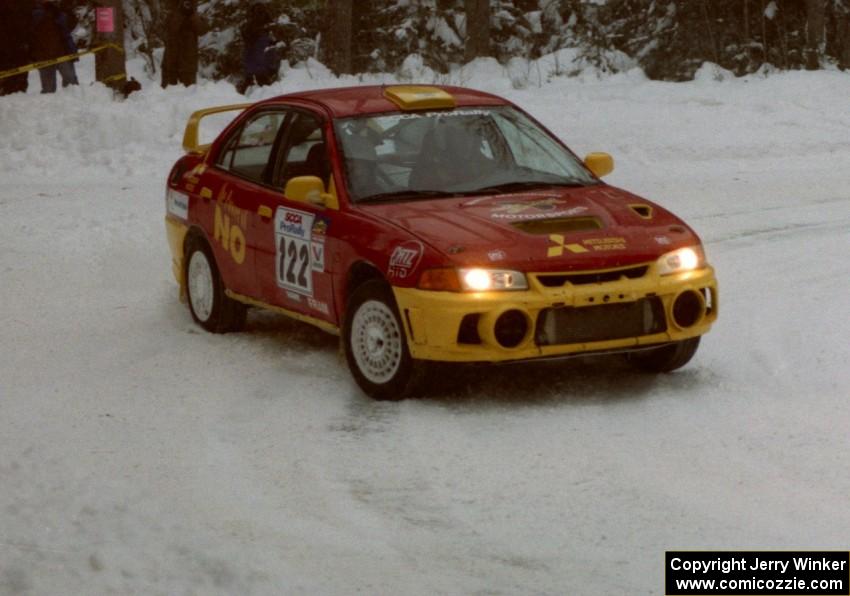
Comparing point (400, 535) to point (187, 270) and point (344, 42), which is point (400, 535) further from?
point (344, 42)

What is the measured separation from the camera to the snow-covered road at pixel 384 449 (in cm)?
639

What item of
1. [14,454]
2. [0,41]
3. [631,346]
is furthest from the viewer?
[0,41]

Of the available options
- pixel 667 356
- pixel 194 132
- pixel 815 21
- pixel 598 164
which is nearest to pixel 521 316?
pixel 667 356

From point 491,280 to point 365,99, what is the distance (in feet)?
6.72

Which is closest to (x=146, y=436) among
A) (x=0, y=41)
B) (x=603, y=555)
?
(x=603, y=555)

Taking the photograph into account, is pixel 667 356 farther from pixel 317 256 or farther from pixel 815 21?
pixel 815 21

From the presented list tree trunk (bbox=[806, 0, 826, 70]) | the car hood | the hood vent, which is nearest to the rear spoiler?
the car hood

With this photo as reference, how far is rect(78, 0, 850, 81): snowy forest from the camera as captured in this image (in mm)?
40219

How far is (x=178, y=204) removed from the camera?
1148 cm

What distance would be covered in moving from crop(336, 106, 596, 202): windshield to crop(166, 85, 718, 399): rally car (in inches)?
0.4

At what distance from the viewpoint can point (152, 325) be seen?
11.3m

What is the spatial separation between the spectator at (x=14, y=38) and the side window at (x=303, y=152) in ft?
49.2

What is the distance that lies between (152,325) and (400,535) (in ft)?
16.1

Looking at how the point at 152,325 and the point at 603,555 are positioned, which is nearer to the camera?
the point at 603,555
